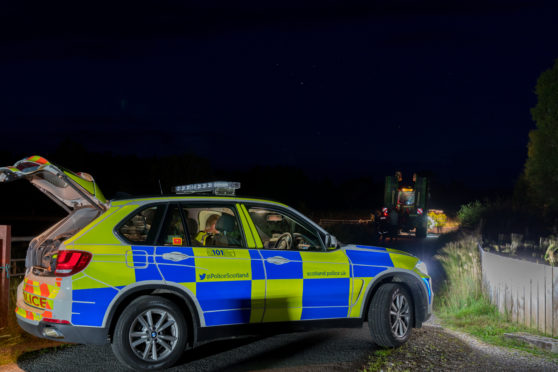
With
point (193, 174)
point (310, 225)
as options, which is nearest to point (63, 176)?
point (310, 225)

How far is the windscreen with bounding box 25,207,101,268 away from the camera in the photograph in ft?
21.5

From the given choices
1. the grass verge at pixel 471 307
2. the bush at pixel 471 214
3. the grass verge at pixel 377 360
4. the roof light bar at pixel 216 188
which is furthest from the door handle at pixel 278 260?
the bush at pixel 471 214

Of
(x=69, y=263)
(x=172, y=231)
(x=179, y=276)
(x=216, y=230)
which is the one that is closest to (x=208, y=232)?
(x=216, y=230)

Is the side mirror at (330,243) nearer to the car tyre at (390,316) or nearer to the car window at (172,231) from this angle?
the car tyre at (390,316)

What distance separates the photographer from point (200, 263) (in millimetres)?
6207

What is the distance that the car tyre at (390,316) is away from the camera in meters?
7.13

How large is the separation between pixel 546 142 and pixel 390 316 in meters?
22.4

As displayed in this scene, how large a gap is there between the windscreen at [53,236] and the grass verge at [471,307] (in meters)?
4.92

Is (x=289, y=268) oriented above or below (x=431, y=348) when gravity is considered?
above

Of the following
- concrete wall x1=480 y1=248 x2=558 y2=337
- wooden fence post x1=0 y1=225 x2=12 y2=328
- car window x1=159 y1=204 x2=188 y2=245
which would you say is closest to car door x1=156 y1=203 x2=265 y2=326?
car window x1=159 y1=204 x2=188 y2=245

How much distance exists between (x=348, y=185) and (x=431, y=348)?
403 feet

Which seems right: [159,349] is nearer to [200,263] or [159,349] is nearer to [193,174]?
[200,263]

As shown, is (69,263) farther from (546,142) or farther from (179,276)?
(546,142)

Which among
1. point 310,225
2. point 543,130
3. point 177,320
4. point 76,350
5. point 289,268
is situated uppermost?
point 543,130
